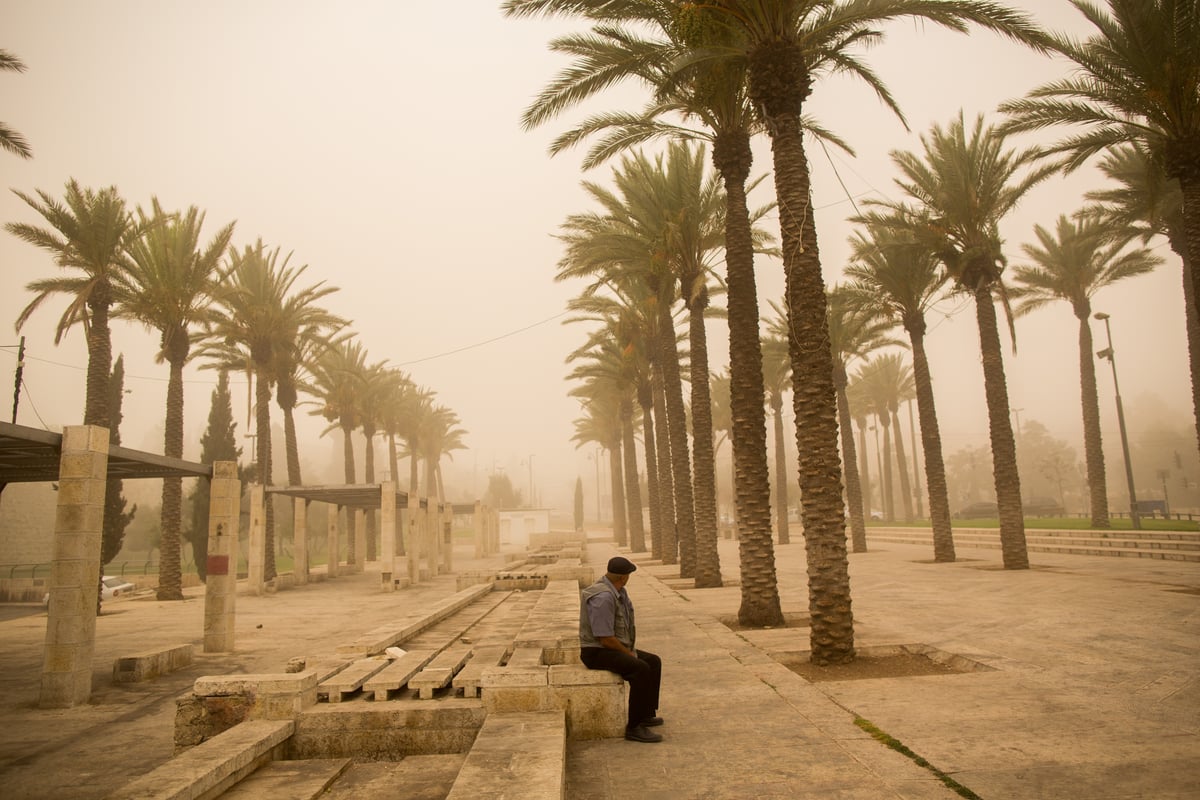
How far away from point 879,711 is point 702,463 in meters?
12.5

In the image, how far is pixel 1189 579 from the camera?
1525cm

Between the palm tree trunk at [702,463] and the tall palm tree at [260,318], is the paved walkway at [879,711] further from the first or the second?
the tall palm tree at [260,318]

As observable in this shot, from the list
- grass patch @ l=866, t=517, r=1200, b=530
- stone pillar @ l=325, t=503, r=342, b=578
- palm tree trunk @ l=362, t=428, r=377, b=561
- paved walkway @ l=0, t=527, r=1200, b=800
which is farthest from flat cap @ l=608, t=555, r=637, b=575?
palm tree trunk @ l=362, t=428, r=377, b=561

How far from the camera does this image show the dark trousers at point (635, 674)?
5703 mm

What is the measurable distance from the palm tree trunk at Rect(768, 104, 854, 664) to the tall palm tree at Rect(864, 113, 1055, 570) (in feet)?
41.9

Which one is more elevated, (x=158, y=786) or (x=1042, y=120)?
(x=1042, y=120)

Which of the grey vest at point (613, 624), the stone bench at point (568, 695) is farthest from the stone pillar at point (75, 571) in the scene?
the grey vest at point (613, 624)

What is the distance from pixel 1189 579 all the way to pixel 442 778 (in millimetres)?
17107

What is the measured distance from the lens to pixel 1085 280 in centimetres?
2986

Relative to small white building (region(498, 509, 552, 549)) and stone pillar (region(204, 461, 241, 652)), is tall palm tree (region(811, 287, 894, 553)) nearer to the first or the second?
stone pillar (region(204, 461, 241, 652))

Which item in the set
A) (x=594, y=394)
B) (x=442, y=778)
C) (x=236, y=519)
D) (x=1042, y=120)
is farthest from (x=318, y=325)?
(x=442, y=778)

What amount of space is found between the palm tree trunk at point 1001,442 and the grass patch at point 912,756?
1555 cm

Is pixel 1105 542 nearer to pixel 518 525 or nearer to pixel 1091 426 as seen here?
pixel 1091 426

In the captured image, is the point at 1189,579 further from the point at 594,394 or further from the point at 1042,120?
the point at 594,394
